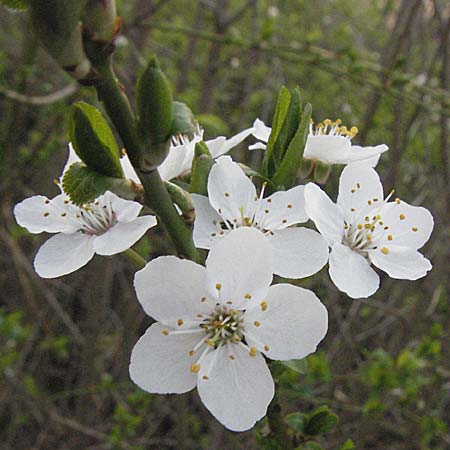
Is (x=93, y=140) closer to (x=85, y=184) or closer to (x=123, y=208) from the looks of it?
(x=85, y=184)

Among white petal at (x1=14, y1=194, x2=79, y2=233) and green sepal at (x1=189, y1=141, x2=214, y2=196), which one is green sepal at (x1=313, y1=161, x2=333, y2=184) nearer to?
green sepal at (x1=189, y1=141, x2=214, y2=196)

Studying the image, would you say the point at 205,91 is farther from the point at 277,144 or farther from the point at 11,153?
the point at 277,144

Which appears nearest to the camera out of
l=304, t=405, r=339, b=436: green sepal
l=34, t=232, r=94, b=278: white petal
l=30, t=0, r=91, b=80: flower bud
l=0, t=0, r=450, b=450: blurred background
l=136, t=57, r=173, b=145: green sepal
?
l=30, t=0, r=91, b=80: flower bud

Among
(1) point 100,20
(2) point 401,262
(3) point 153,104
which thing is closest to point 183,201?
(3) point 153,104

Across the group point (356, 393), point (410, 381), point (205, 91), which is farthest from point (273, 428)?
point (205, 91)

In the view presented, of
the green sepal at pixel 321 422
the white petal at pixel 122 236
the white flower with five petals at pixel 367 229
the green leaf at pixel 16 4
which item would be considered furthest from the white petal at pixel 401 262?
the green leaf at pixel 16 4

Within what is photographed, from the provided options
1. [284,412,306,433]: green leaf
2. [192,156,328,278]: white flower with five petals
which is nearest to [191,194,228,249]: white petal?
[192,156,328,278]: white flower with five petals

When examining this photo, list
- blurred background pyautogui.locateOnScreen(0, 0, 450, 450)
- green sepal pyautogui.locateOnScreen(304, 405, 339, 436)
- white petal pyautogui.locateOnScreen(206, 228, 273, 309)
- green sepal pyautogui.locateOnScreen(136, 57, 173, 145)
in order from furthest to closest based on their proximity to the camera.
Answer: blurred background pyautogui.locateOnScreen(0, 0, 450, 450), green sepal pyautogui.locateOnScreen(304, 405, 339, 436), white petal pyautogui.locateOnScreen(206, 228, 273, 309), green sepal pyautogui.locateOnScreen(136, 57, 173, 145)

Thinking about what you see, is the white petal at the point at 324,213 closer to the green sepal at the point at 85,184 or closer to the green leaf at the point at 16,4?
the green sepal at the point at 85,184

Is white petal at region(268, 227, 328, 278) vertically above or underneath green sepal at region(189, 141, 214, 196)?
underneath
